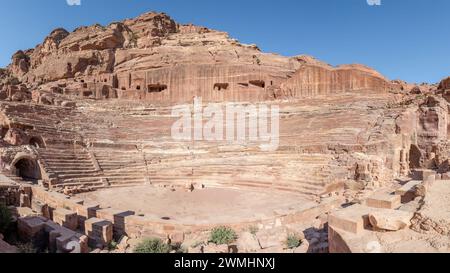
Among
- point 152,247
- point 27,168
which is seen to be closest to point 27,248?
point 152,247

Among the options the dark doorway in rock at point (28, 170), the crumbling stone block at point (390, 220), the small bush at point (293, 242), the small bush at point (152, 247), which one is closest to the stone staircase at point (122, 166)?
the dark doorway in rock at point (28, 170)

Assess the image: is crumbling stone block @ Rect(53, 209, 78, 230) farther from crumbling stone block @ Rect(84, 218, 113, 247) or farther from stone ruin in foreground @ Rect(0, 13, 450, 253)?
crumbling stone block @ Rect(84, 218, 113, 247)

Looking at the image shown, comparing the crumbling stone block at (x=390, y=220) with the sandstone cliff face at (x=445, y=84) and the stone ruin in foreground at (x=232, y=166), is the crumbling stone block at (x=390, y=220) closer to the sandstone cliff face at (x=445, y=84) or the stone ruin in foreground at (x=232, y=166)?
the stone ruin in foreground at (x=232, y=166)

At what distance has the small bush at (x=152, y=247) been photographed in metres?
6.95

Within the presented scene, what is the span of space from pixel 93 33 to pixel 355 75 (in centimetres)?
3542

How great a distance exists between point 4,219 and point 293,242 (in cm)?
745

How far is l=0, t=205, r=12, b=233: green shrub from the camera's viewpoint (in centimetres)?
740

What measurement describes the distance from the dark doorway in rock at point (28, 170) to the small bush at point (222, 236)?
9.73 metres

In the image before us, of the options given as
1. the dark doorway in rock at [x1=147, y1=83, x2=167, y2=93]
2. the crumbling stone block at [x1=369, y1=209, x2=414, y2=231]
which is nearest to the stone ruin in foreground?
the crumbling stone block at [x1=369, y1=209, x2=414, y2=231]

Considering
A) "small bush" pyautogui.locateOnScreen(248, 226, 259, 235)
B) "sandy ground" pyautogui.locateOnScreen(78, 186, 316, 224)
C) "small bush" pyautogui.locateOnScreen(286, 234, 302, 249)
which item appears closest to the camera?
"small bush" pyautogui.locateOnScreen(286, 234, 302, 249)

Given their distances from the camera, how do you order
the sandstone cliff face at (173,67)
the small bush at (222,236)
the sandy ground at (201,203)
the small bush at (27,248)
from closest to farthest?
the small bush at (27,248) → the small bush at (222,236) → the sandy ground at (201,203) → the sandstone cliff face at (173,67)

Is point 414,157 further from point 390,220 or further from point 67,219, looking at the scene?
point 67,219

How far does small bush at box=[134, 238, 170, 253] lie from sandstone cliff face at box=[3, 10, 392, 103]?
2079 centimetres
